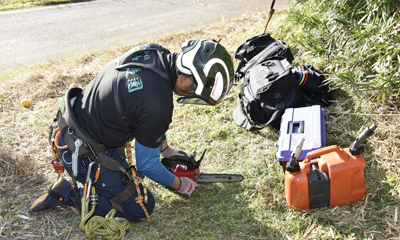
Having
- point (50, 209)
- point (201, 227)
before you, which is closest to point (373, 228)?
point (201, 227)

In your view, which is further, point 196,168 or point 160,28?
point 160,28

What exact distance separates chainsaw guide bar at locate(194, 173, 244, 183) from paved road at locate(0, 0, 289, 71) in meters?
5.97

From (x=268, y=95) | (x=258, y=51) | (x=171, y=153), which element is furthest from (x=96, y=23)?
(x=268, y=95)

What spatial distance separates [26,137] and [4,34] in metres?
6.95

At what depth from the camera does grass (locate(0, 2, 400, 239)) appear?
295 centimetres

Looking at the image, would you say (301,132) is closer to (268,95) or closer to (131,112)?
(268,95)

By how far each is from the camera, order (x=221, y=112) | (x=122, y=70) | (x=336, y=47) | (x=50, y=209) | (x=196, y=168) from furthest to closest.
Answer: (x=221, y=112) < (x=336, y=47) < (x=196, y=168) < (x=50, y=209) < (x=122, y=70)

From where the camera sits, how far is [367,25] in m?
3.80

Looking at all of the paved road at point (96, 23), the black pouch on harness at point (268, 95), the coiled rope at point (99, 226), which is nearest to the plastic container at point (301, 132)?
the black pouch on harness at point (268, 95)

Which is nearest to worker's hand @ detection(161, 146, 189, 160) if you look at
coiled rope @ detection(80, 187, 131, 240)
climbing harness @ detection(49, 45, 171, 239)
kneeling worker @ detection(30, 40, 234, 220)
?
kneeling worker @ detection(30, 40, 234, 220)

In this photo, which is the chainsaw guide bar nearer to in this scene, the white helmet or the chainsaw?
the chainsaw

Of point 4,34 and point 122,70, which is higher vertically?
point 122,70

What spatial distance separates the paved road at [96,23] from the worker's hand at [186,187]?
6.10m

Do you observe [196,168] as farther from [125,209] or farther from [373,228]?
[373,228]
